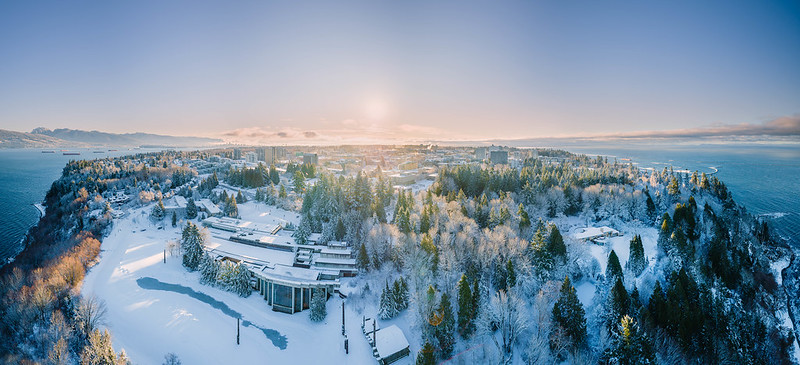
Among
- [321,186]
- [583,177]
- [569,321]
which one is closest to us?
[569,321]

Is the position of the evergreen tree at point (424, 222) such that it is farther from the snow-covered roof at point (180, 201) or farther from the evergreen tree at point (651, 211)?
the snow-covered roof at point (180, 201)

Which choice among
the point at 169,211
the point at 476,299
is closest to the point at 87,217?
the point at 169,211

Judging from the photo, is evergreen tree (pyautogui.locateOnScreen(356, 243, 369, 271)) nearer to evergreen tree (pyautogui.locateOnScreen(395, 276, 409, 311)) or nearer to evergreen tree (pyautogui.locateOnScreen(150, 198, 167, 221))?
evergreen tree (pyautogui.locateOnScreen(395, 276, 409, 311))

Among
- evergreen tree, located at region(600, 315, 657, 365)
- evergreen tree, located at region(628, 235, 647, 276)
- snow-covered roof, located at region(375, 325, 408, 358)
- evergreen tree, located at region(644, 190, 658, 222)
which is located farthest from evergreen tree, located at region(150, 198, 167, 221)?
evergreen tree, located at region(644, 190, 658, 222)

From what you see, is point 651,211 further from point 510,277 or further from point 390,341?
point 390,341

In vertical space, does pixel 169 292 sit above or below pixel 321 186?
below

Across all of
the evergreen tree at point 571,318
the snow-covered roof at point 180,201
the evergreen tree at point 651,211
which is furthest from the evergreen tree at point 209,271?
the evergreen tree at point 651,211

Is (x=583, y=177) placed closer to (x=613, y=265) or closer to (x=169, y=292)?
(x=613, y=265)
